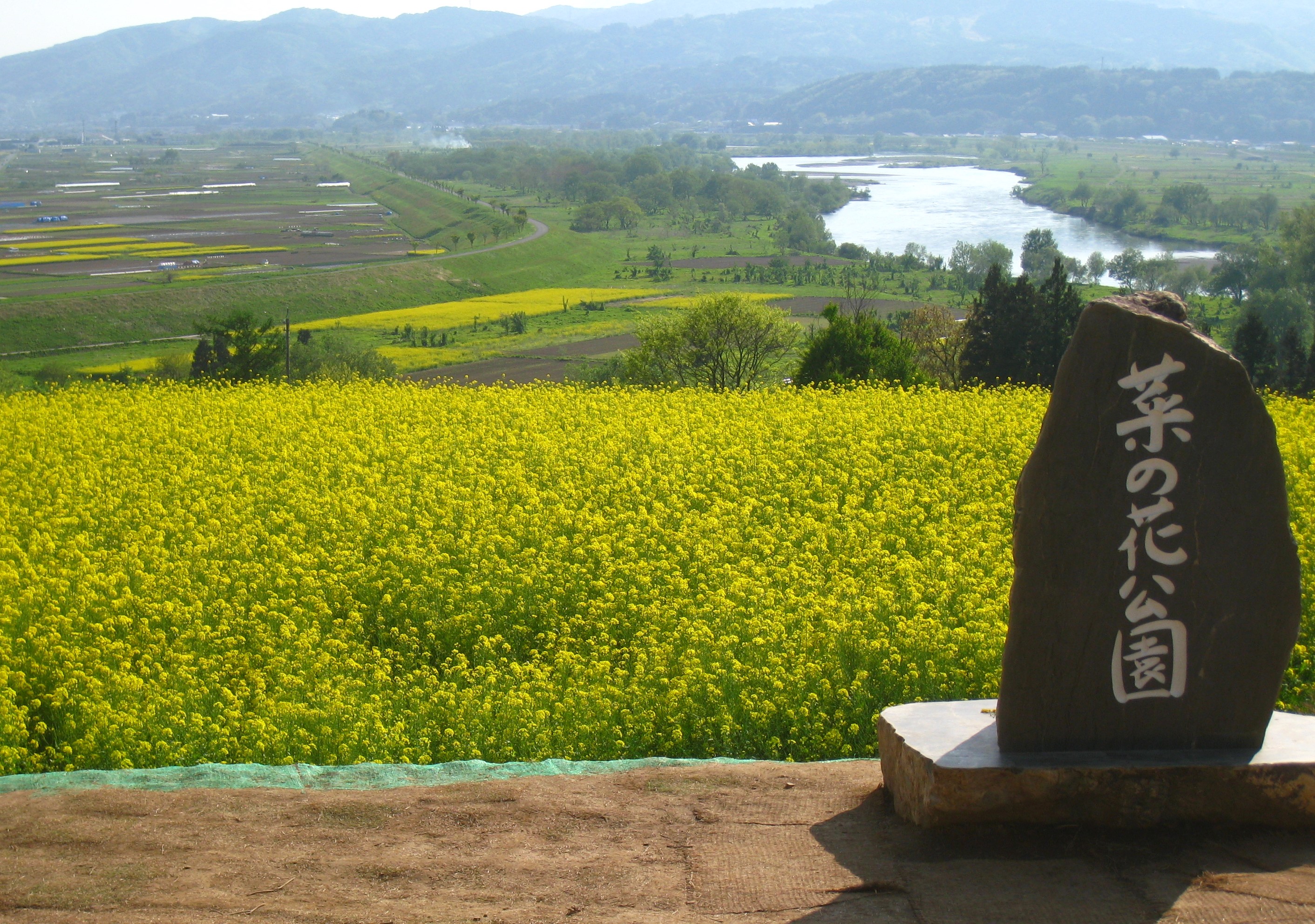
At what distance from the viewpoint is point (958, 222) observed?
124625mm

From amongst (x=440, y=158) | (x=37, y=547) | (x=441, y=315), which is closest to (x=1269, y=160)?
(x=440, y=158)

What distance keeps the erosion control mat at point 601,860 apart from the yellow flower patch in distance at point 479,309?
54.1m

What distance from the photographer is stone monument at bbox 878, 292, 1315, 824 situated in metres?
6.09

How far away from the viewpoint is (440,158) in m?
179

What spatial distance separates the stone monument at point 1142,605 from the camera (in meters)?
6.09

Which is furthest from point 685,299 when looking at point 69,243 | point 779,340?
point 69,243

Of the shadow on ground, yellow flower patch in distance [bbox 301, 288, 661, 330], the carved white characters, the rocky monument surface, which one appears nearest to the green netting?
the shadow on ground

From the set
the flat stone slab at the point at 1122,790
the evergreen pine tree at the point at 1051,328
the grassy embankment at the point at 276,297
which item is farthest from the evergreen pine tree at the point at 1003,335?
the flat stone slab at the point at 1122,790

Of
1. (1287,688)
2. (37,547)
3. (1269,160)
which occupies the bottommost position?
(1287,688)

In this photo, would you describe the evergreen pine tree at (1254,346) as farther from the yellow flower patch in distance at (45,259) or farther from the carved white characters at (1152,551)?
the yellow flower patch in distance at (45,259)

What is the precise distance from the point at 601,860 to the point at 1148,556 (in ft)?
11.4

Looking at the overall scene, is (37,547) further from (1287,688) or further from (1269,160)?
(1269,160)

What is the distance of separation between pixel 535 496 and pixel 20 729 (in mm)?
7063

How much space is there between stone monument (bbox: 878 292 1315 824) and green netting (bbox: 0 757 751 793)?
2.29 m
